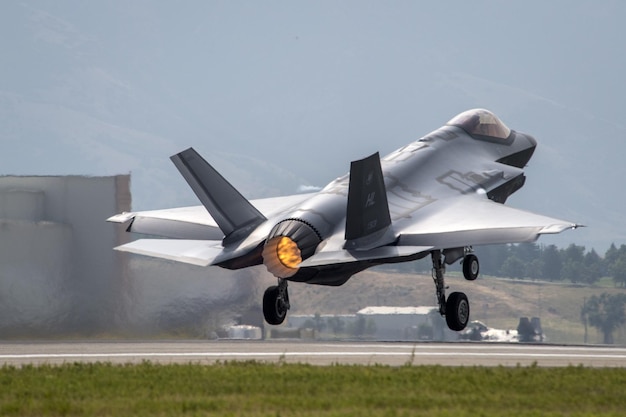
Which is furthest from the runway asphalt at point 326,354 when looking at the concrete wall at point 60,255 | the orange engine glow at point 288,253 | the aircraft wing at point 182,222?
the concrete wall at point 60,255

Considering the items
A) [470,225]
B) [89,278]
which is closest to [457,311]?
[470,225]

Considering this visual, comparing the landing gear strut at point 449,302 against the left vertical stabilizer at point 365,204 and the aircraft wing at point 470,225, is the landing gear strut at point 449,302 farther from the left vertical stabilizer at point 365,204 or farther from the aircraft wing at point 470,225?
the left vertical stabilizer at point 365,204

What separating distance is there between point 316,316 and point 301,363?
134702mm

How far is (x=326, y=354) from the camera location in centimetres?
2842

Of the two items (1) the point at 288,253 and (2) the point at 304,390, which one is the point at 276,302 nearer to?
(1) the point at 288,253

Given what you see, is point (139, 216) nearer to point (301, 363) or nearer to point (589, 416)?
point (301, 363)

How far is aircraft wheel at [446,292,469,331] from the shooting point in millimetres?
30812

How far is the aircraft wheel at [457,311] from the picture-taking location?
30.8 m

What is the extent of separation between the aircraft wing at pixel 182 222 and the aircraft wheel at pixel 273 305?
116 inches

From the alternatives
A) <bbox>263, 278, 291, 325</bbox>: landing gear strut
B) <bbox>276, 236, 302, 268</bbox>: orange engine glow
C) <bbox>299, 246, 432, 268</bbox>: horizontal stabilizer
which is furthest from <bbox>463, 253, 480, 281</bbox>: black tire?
<bbox>276, 236, 302, 268</bbox>: orange engine glow

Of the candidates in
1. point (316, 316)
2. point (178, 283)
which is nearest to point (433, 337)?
point (316, 316)

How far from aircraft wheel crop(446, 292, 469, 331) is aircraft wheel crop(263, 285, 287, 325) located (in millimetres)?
4289

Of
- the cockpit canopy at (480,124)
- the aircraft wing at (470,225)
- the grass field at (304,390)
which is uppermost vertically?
the cockpit canopy at (480,124)

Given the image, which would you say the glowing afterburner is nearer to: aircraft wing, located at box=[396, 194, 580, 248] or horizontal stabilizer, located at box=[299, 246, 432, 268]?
horizontal stabilizer, located at box=[299, 246, 432, 268]
